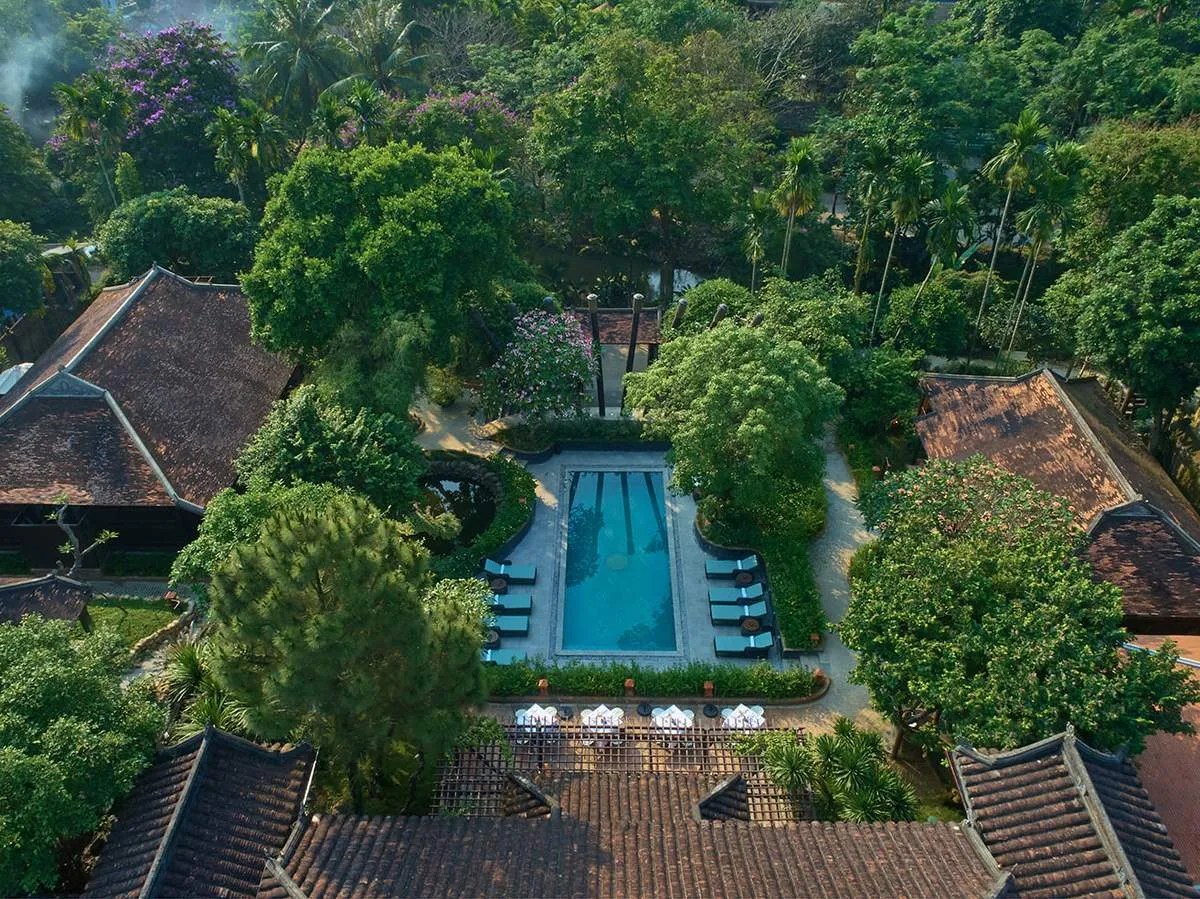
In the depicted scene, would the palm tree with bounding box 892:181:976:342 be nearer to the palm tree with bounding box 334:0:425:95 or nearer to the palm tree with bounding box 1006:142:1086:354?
the palm tree with bounding box 1006:142:1086:354

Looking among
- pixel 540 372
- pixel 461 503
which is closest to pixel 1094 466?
pixel 540 372

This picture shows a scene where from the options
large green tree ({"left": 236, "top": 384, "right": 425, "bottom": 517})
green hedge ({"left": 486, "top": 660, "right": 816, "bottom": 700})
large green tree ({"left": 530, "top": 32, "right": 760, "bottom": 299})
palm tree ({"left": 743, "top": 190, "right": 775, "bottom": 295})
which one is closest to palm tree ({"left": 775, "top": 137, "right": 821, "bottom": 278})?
palm tree ({"left": 743, "top": 190, "right": 775, "bottom": 295})

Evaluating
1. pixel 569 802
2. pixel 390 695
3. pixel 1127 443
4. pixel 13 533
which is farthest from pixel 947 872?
pixel 13 533

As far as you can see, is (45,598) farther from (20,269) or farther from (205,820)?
(20,269)

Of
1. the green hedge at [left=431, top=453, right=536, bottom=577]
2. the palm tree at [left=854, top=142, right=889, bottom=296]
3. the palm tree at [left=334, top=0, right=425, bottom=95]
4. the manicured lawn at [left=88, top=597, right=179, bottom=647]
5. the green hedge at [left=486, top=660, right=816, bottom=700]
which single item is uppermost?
the palm tree at [left=334, top=0, right=425, bottom=95]

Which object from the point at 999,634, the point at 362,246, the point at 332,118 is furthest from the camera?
the point at 332,118

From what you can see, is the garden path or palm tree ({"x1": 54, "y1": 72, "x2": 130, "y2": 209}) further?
palm tree ({"x1": 54, "y1": 72, "x2": 130, "y2": 209})
